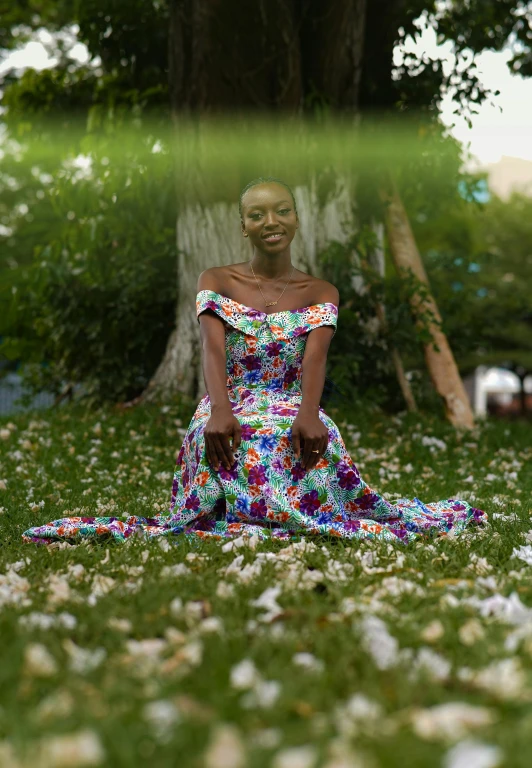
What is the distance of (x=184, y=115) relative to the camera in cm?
1092

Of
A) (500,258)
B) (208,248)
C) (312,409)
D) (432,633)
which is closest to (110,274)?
(208,248)

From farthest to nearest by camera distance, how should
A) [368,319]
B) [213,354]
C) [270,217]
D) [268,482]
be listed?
[368,319] < [270,217] < [213,354] < [268,482]

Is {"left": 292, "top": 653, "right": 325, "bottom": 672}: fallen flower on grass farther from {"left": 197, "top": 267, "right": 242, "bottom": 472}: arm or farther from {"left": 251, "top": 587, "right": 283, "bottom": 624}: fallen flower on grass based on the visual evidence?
{"left": 197, "top": 267, "right": 242, "bottom": 472}: arm

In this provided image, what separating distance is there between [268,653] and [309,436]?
231cm

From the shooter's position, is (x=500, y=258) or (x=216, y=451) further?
(x=500, y=258)

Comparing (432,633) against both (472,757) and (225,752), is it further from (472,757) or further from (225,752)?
(225,752)

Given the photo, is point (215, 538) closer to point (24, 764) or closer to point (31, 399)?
point (24, 764)

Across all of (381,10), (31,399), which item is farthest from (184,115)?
(31,399)

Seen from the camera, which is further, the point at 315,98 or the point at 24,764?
the point at 315,98

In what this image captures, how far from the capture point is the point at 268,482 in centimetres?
476

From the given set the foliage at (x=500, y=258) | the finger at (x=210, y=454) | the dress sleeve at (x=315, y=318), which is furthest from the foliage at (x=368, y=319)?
the foliage at (x=500, y=258)

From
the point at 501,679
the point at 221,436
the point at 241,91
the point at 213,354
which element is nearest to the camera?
the point at 501,679

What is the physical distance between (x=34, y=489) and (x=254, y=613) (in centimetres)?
419

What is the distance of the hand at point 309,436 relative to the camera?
473 centimetres
